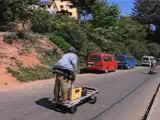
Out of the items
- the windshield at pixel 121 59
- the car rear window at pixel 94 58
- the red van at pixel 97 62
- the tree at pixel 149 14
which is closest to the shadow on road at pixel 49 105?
the red van at pixel 97 62

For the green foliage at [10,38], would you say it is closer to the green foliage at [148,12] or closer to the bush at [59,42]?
the bush at [59,42]

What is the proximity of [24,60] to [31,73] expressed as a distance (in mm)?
2380

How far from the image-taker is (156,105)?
16.9 m

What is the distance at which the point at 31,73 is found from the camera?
28.1 m

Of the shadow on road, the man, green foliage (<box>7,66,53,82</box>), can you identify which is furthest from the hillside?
the man

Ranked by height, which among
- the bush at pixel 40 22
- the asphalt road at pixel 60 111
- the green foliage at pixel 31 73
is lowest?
the asphalt road at pixel 60 111

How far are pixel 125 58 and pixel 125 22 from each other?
35077mm

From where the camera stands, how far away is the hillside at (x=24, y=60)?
25672mm

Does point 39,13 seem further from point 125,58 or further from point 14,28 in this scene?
point 125,58

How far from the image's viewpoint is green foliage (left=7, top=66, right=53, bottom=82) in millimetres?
26264

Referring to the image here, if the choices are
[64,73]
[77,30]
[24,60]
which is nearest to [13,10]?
[24,60]

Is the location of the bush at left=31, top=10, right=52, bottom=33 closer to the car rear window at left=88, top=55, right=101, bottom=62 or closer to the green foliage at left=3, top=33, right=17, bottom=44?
the car rear window at left=88, top=55, right=101, bottom=62

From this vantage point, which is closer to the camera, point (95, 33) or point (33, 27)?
point (33, 27)

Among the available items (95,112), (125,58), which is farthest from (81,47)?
(95,112)
